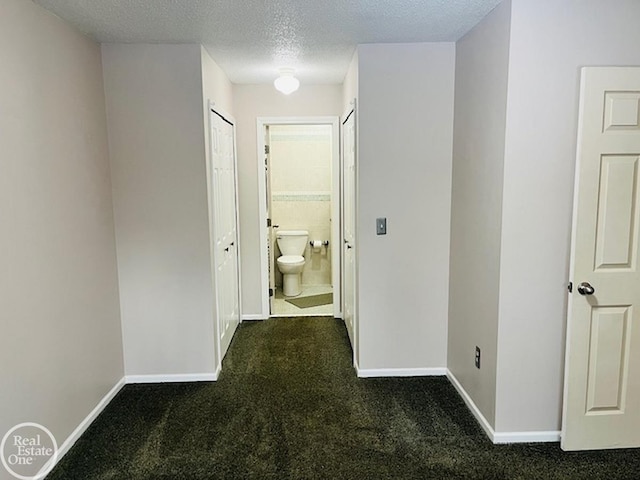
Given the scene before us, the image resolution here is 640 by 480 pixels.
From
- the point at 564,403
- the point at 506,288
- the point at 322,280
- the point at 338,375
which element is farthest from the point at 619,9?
the point at 322,280

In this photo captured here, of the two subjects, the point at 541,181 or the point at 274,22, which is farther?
the point at 274,22

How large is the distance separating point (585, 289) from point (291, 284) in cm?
367

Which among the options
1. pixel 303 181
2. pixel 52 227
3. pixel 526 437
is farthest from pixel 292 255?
pixel 526 437

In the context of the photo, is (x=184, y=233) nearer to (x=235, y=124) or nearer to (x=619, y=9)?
(x=235, y=124)

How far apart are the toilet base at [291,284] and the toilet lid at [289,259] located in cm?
19

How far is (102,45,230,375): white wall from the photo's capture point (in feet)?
9.62

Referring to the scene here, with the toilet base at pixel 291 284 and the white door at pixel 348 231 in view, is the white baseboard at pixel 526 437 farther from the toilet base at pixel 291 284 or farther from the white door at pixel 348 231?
the toilet base at pixel 291 284

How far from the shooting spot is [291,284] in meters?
5.43

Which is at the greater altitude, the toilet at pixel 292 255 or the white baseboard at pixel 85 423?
the toilet at pixel 292 255

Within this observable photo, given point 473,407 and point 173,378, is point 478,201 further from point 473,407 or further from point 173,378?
point 173,378

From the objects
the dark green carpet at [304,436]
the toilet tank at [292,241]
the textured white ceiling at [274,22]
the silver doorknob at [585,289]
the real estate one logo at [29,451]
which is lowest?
the dark green carpet at [304,436]

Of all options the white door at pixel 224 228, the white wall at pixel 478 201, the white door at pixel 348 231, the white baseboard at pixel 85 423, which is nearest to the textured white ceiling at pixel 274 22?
the white wall at pixel 478 201

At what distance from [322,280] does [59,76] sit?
4.11m

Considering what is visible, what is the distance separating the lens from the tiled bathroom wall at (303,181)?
556 cm
